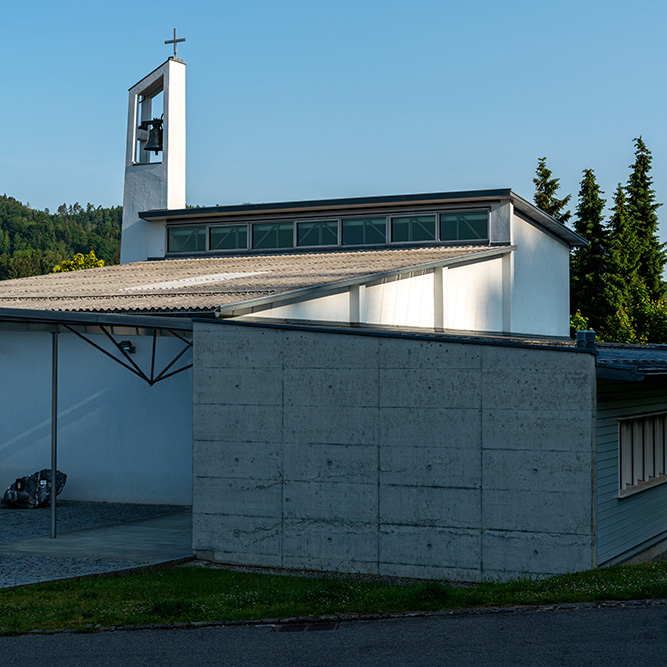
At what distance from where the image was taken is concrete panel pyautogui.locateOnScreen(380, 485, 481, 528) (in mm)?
11836

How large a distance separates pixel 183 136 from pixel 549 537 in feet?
66.0

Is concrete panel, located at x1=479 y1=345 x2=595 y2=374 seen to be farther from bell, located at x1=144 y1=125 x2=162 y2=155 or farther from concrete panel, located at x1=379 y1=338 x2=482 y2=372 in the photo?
bell, located at x1=144 y1=125 x2=162 y2=155

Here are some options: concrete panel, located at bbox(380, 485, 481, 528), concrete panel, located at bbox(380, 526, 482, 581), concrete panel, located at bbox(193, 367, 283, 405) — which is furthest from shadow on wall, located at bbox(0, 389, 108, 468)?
concrete panel, located at bbox(380, 526, 482, 581)

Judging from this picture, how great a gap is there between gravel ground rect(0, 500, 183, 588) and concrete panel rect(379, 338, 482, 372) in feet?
15.1

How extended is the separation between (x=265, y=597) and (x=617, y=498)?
544 centimetres

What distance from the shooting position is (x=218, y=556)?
13.0 metres

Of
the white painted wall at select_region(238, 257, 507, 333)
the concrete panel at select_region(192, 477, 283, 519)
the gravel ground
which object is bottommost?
the gravel ground

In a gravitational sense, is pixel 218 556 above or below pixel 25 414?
below

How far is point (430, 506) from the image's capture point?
1202cm

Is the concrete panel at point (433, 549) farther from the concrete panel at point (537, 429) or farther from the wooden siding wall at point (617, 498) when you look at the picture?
the wooden siding wall at point (617, 498)

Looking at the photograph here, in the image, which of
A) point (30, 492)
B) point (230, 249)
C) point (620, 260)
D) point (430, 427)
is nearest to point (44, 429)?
point (30, 492)

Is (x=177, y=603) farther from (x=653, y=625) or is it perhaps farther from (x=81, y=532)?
(x=81, y=532)

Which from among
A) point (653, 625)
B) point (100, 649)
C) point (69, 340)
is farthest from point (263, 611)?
point (69, 340)

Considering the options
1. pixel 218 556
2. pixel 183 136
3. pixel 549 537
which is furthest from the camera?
pixel 183 136
